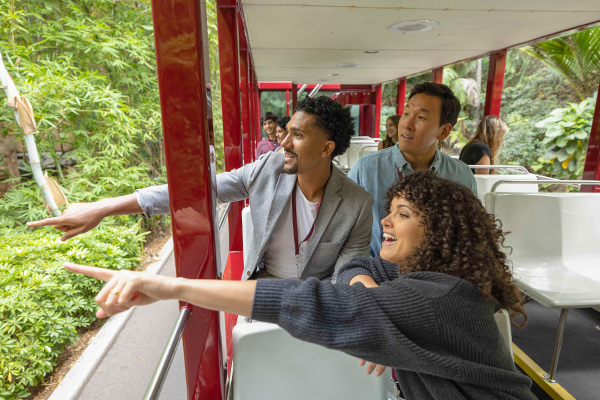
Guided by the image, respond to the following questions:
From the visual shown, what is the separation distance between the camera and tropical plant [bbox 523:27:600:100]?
597 cm

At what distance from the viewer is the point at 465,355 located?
33.3 inches

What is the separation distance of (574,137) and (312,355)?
27.8ft

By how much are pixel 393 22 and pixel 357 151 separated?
319 cm

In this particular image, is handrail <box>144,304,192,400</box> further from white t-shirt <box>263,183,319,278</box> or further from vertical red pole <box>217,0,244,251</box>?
vertical red pole <box>217,0,244,251</box>

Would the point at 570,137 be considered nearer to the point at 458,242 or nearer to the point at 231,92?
the point at 231,92

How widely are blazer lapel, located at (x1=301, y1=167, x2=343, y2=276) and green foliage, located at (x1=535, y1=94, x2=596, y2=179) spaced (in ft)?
25.4

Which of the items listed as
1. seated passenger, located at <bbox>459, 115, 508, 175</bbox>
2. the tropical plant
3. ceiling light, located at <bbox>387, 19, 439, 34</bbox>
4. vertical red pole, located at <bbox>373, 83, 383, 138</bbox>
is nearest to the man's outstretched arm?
ceiling light, located at <bbox>387, 19, 439, 34</bbox>

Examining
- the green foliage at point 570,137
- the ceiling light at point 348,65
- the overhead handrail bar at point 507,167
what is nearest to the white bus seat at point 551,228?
the overhead handrail bar at point 507,167

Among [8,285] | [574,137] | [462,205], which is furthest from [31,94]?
[574,137]

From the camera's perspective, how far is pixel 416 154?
2.05 metres

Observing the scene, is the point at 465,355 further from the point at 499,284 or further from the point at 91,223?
the point at 91,223

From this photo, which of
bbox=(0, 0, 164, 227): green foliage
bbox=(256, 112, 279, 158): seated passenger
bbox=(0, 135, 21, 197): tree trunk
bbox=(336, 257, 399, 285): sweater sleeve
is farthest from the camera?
bbox=(256, 112, 279, 158): seated passenger

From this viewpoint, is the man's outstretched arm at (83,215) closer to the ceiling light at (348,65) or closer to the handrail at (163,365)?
the handrail at (163,365)

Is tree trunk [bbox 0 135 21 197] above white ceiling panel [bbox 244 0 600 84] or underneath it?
underneath
